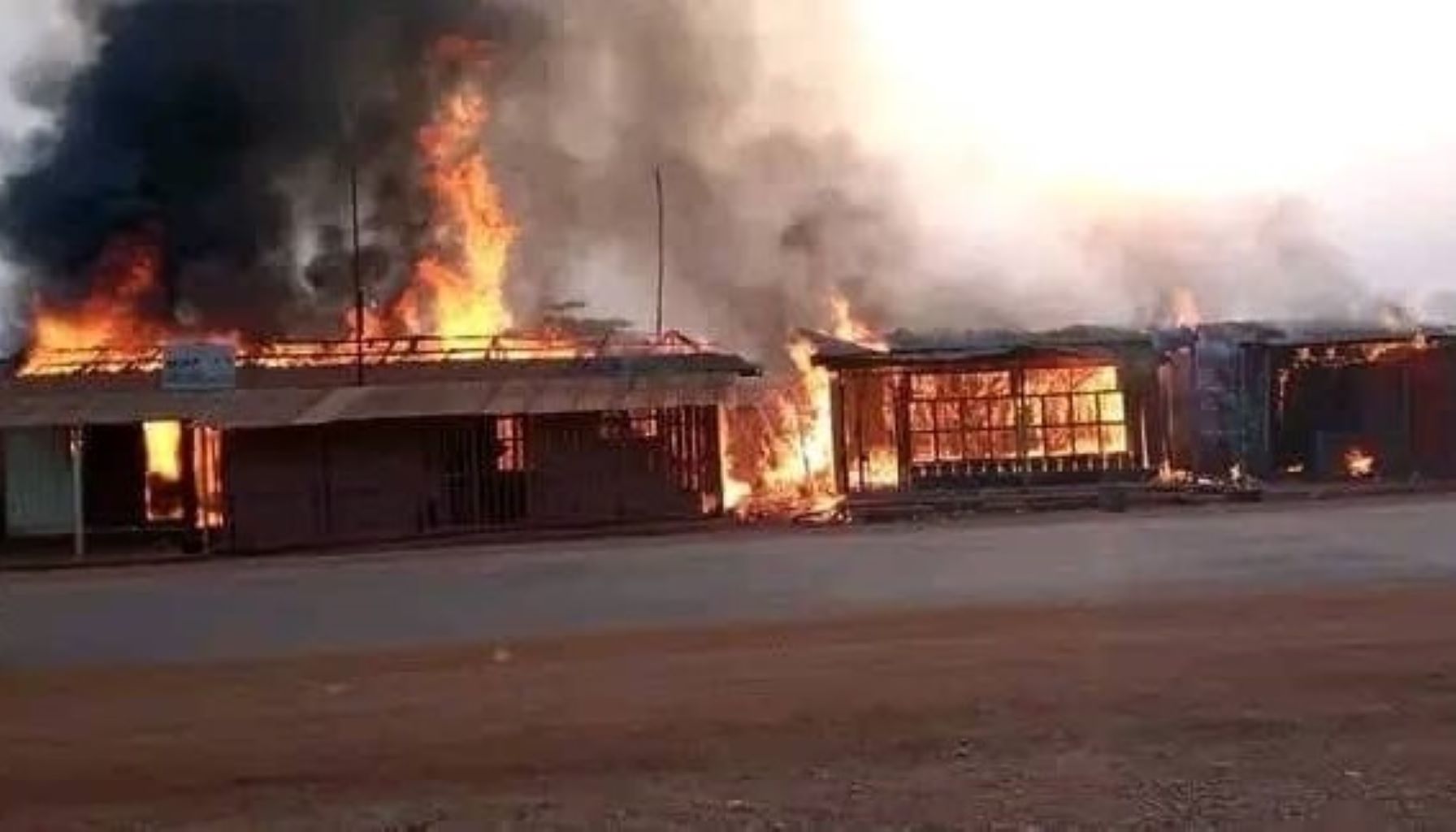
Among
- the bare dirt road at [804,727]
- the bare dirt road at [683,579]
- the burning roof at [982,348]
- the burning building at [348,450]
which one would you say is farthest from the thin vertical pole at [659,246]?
the bare dirt road at [804,727]

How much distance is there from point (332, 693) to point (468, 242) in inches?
1249

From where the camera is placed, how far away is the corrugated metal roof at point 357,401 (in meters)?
28.7

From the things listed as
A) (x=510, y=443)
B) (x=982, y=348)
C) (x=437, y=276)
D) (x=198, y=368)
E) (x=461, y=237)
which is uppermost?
(x=461, y=237)

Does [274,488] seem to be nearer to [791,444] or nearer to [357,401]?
[357,401]

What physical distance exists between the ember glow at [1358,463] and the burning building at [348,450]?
1205 centimetres

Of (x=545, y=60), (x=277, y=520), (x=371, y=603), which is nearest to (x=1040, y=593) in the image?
(x=371, y=603)

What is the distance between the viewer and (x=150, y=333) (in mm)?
40000

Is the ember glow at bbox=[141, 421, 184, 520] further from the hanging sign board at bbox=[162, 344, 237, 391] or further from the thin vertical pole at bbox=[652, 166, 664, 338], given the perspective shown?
the thin vertical pole at bbox=[652, 166, 664, 338]

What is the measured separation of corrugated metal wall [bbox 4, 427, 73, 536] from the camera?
99.7ft

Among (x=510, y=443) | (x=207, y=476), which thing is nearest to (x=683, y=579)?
(x=510, y=443)

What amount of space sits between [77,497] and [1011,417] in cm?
1703

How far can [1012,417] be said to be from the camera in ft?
111

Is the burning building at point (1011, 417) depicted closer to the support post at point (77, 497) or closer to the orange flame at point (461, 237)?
the orange flame at point (461, 237)

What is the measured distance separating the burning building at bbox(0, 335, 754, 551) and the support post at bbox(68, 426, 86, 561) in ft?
0.22
